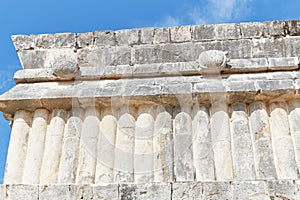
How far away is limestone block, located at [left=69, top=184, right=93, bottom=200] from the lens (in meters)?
5.39

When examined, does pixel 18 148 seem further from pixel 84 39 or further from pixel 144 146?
pixel 84 39

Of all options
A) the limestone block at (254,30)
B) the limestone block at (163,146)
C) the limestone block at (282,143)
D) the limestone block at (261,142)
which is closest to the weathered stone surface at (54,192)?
the limestone block at (163,146)

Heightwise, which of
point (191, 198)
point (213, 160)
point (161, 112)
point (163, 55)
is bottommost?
point (191, 198)

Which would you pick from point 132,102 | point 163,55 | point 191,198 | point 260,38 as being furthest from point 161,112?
point 260,38

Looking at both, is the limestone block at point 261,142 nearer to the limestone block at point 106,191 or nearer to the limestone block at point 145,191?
the limestone block at point 145,191

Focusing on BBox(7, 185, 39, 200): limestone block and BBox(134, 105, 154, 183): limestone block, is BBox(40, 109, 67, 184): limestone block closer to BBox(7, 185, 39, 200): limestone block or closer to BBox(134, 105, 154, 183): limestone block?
BBox(7, 185, 39, 200): limestone block

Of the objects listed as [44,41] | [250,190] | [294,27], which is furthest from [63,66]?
[294,27]

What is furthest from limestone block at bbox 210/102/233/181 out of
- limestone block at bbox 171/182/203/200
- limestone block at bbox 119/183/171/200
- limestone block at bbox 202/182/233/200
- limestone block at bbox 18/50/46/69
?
limestone block at bbox 18/50/46/69

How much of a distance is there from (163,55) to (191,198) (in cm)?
233

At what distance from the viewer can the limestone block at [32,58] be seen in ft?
22.4

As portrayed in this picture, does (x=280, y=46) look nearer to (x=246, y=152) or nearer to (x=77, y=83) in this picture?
(x=246, y=152)

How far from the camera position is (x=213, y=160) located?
5.72 metres

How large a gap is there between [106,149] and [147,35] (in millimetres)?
1959

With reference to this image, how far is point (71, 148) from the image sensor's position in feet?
19.7
